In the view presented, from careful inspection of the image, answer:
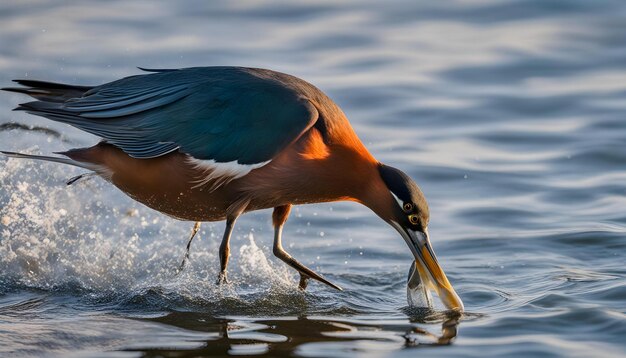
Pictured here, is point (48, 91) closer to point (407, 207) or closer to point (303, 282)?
point (303, 282)

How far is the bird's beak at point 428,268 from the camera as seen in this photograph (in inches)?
280

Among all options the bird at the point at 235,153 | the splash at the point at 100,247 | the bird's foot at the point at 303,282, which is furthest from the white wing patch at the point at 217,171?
the bird's foot at the point at 303,282

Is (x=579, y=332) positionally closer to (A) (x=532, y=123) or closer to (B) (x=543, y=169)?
(B) (x=543, y=169)

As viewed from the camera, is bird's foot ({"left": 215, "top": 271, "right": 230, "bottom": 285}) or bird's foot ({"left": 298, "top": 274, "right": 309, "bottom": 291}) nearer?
bird's foot ({"left": 215, "top": 271, "right": 230, "bottom": 285})

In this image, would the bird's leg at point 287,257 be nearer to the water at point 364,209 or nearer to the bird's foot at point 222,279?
the water at point 364,209

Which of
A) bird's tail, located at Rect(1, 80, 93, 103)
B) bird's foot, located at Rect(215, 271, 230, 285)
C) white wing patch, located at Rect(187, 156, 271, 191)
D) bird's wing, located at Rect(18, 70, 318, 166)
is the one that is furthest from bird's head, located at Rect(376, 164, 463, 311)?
bird's tail, located at Rect(1, 80, 93, 103)

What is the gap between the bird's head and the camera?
23.1 ft

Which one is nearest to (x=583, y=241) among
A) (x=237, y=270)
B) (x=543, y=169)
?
(x=543, y=169)

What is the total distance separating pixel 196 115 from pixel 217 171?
0.40 m

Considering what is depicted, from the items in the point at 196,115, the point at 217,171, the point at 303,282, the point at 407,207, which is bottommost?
the point at 303,282

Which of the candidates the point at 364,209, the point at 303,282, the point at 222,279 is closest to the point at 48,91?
the point at 222,279

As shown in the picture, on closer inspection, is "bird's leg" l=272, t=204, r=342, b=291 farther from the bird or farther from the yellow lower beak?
the yellow lower beak

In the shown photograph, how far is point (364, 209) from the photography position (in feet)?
32.1

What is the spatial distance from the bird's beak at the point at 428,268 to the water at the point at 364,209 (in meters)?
0.13
